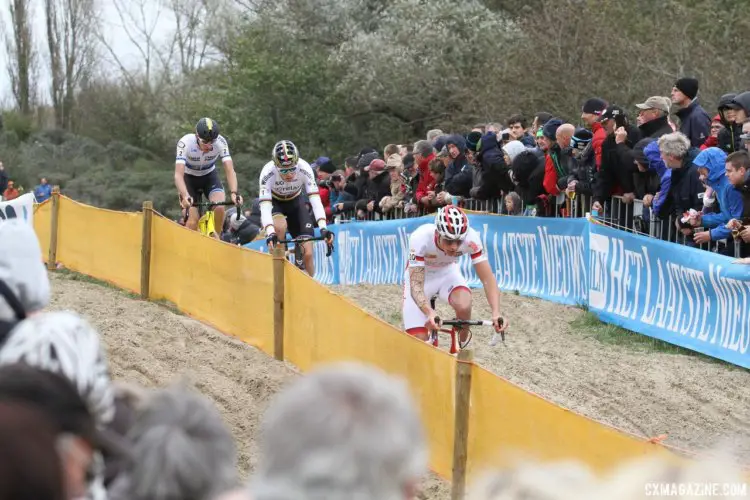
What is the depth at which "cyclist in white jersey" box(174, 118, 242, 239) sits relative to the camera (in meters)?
14.9

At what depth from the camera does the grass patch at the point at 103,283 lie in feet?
47.1

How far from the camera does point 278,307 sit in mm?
11320

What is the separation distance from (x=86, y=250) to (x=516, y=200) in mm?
6196

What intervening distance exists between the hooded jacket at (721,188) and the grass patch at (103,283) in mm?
6212

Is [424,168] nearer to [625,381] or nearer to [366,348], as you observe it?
[625,381]

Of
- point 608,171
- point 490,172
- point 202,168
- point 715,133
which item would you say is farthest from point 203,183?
point 715,133

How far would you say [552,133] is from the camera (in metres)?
14.3

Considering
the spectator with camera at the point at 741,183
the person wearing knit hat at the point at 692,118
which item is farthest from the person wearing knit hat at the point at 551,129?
the spectator with camera at the point at 741,183

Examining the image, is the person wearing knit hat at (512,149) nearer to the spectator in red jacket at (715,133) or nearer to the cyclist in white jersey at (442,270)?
the spectator in red jacket at (715,133)

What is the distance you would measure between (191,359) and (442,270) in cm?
291

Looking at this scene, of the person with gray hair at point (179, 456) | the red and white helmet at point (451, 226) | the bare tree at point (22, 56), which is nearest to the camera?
the person with gray hair at point (179, 456)

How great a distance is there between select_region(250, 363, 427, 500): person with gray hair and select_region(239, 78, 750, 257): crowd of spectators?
8838mm

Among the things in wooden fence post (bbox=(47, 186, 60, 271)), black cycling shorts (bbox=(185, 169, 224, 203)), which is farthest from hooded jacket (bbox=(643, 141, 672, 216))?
wooden fence post (bbox=(47, 186, 60, 271))

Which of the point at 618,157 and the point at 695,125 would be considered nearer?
the point at 695,125
